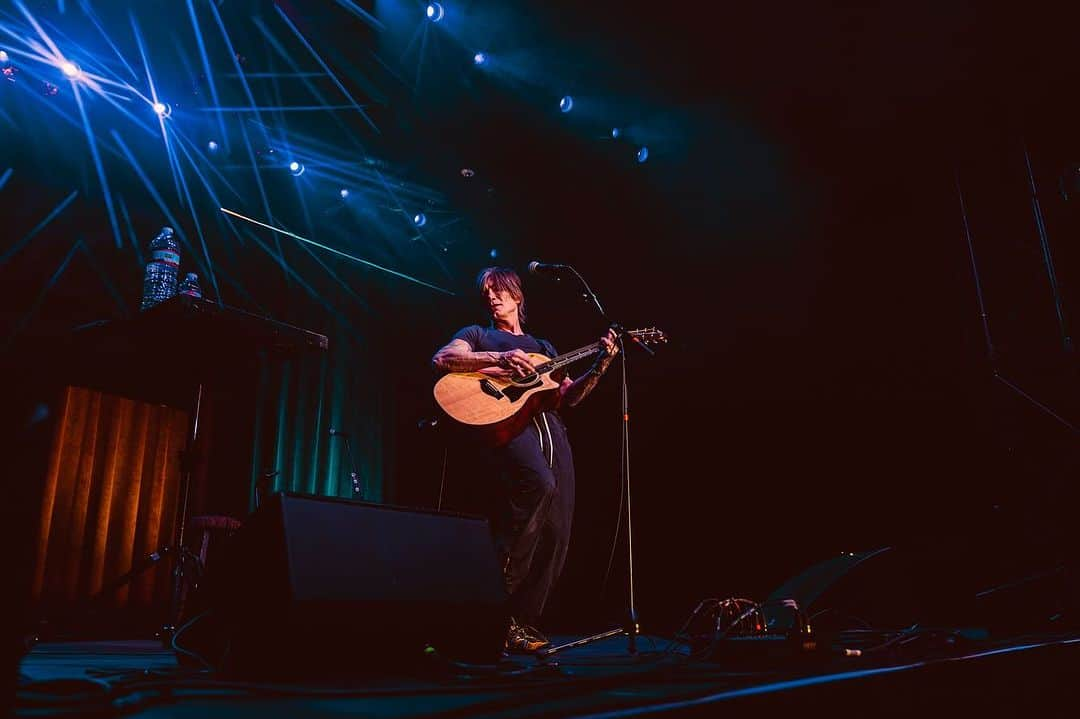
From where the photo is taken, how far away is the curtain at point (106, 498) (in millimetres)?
4801

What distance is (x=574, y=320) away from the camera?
682 centimetres

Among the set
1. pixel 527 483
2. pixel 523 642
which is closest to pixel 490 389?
pixel 527 483

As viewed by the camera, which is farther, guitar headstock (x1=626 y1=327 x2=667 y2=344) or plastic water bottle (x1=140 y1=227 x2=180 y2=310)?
plastic water bottle (x1=140 y1=227 x2=180 y2=310)

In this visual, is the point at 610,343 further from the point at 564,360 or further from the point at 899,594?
the point at 899,594

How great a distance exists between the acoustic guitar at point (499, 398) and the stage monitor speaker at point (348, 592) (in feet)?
3.66

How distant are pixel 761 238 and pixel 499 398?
3.24 meters

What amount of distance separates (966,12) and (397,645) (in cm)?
486

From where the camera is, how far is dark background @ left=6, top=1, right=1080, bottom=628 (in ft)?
14.6

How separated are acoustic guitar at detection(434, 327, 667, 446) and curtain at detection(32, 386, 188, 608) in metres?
2.87

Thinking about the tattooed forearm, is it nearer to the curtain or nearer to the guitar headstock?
the guitar headstock

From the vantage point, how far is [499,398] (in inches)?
125

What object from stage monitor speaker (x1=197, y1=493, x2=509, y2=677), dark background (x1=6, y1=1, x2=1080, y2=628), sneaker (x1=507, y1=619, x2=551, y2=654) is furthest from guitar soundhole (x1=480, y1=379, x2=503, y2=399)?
dark background (x1=6, y1=1, x2=1080, y2=628)

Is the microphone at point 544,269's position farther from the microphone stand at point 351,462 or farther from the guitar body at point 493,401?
the microphone stand at point 351,462

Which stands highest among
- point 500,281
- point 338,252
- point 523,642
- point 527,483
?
point 338,252
